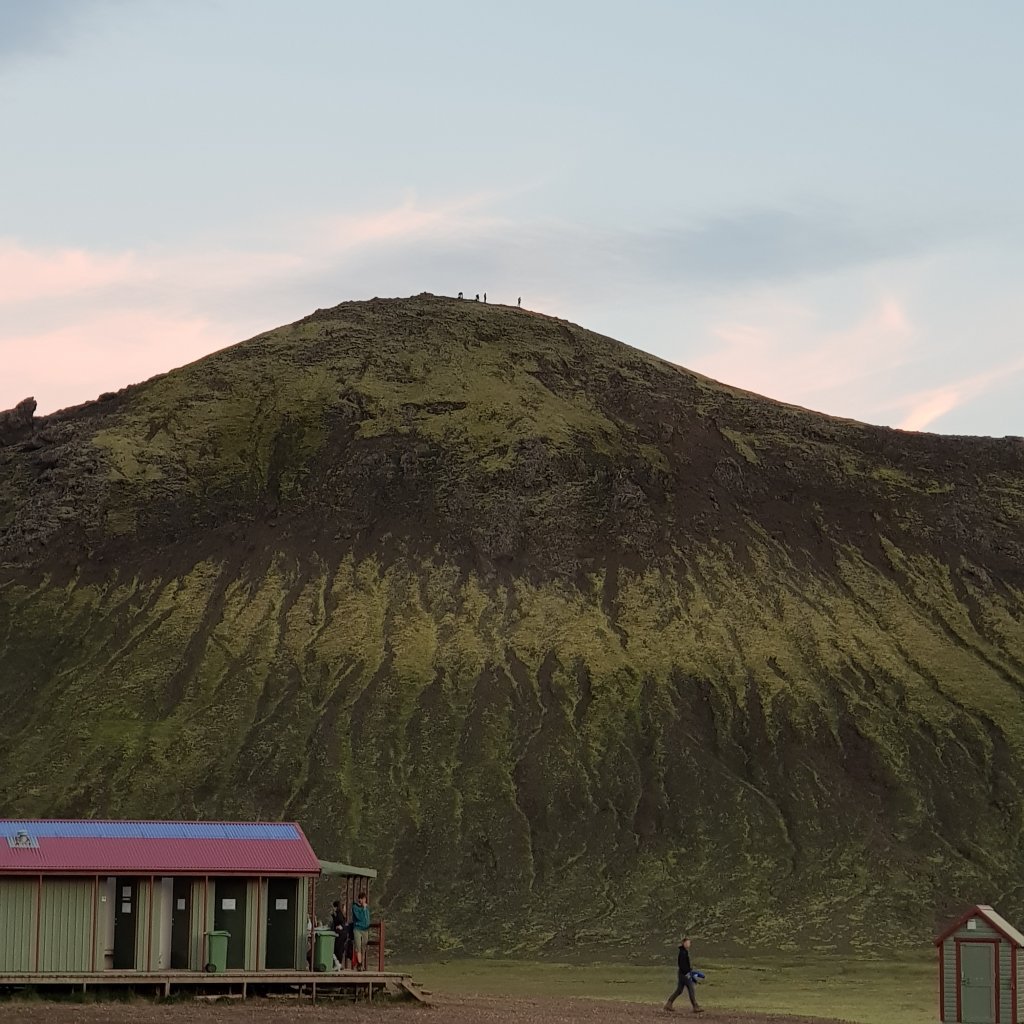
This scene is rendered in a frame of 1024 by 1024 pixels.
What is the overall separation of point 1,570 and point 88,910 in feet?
270

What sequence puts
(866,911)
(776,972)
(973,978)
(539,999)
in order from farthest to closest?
(866,911) < (776,972) < (539,999) < (973,978)

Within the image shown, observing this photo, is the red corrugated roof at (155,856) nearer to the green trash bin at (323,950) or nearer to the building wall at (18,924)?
the building wall at (18,924)

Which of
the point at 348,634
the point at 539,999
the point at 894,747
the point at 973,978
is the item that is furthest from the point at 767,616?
the point at 973,978

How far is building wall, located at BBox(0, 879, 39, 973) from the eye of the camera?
44.7 m

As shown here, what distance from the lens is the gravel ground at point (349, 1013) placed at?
128 ft

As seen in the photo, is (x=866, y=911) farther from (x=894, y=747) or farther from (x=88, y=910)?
(x=88, y=910)

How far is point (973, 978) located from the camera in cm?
4303

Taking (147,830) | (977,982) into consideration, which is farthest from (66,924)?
(977,982)

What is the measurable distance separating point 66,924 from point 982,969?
22.6m

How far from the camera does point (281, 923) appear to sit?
47.3 m

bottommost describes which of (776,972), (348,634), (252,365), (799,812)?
(776,972)

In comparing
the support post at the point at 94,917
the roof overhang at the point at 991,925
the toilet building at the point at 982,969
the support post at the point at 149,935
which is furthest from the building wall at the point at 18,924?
the toilet building at the point at 982,969

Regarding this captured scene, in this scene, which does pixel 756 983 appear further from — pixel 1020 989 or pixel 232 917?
pixel 232 917

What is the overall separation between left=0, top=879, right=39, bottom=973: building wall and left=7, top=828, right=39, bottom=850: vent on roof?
99 centimetres
